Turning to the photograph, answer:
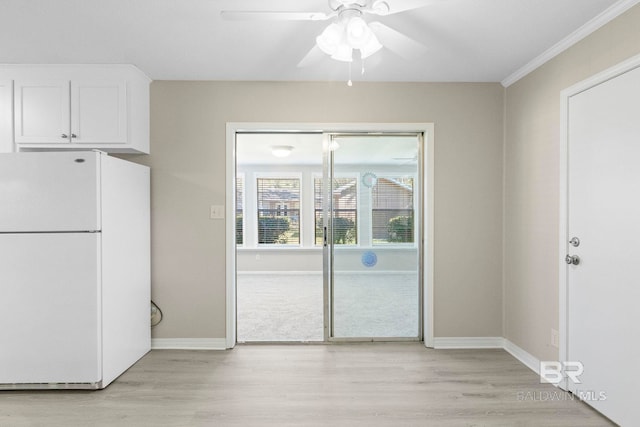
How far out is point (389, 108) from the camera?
341cm

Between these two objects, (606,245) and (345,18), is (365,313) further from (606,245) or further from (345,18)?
(345,18)

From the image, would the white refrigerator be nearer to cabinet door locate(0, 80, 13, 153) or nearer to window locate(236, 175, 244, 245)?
cabinet door locate(0, 80, 13, 153)

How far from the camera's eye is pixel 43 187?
2.53m

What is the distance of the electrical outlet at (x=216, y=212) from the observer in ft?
11.2

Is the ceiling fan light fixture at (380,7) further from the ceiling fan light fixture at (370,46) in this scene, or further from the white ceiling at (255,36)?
the white ceiling at (255,36)

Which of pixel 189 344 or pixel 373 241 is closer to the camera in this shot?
pixel 189 344

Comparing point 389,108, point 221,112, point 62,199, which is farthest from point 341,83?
point 62,199

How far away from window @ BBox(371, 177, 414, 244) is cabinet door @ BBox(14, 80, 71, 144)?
273 cm

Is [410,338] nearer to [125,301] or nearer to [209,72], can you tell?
[125,301]

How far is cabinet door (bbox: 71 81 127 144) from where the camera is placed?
9.78 ft

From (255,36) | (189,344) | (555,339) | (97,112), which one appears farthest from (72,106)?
(555,339)

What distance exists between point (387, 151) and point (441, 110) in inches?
24.2

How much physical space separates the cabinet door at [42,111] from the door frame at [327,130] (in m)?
1.30

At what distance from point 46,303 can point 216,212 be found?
1.42m
